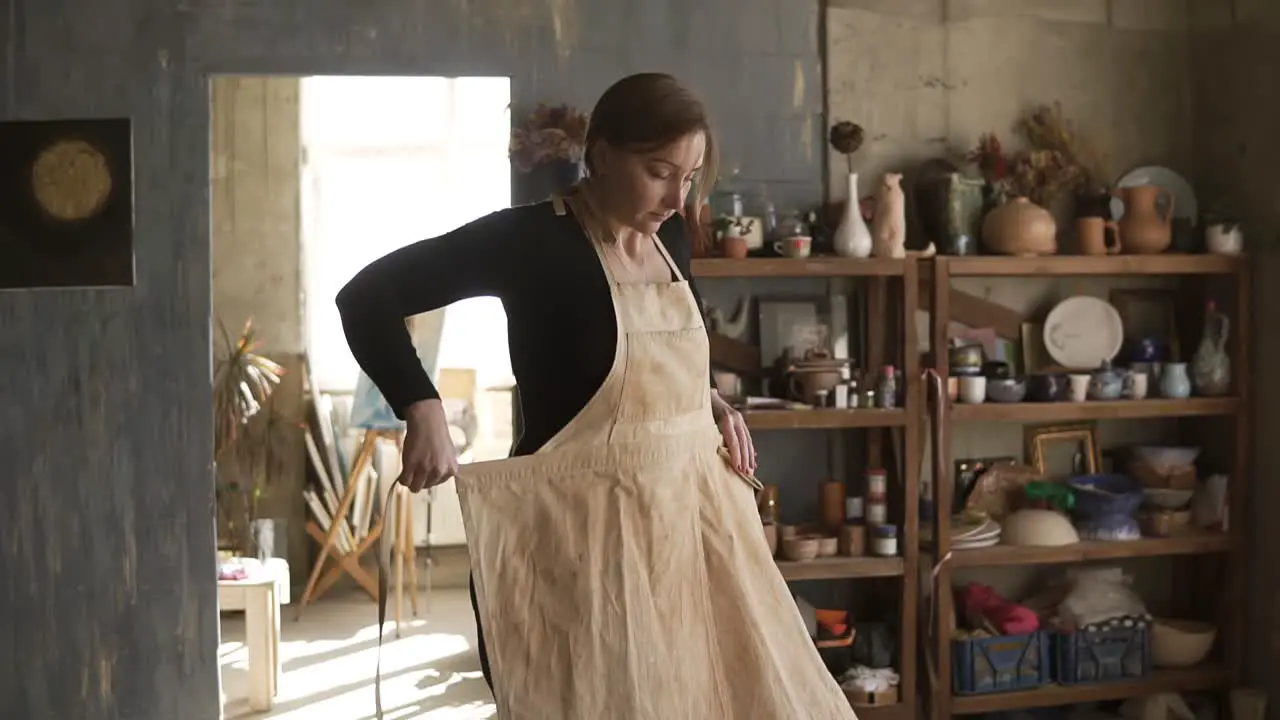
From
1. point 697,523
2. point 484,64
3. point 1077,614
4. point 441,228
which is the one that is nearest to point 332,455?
point 441,228

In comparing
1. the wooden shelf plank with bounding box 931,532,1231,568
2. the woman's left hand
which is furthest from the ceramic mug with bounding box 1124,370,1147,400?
the woman's left hand

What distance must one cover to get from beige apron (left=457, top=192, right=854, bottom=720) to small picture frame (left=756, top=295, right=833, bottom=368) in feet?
6.77

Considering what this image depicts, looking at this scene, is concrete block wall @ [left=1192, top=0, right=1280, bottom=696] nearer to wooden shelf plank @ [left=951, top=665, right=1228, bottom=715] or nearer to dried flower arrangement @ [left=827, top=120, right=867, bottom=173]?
wooden shelf plank @ [left=951, top=665, right=1228, bottom=715]

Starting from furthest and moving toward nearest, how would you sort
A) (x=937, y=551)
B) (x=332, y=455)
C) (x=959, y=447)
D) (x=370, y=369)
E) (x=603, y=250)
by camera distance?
(x=332, y=455) → (x=959, y=447) → (x=937, y=551) → (x=603, y=250) → (x=370, y=369)

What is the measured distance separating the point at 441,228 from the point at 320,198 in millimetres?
548

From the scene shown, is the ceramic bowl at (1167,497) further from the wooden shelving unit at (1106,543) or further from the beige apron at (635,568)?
the beige apron at (635,568)

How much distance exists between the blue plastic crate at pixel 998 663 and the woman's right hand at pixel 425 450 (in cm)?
255

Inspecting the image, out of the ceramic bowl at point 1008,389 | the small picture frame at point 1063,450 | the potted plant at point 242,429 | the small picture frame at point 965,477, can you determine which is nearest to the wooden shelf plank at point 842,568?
the small picture frame at point 965,477

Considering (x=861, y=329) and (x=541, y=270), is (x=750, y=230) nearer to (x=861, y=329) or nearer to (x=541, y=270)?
(x=861, y=329)

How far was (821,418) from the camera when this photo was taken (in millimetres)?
3445

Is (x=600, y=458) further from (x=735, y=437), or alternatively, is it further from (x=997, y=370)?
(x=997, y=370)

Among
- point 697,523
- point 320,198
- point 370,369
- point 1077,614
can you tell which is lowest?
point 1077,614

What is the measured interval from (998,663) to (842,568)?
557mm

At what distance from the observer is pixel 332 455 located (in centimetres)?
547
